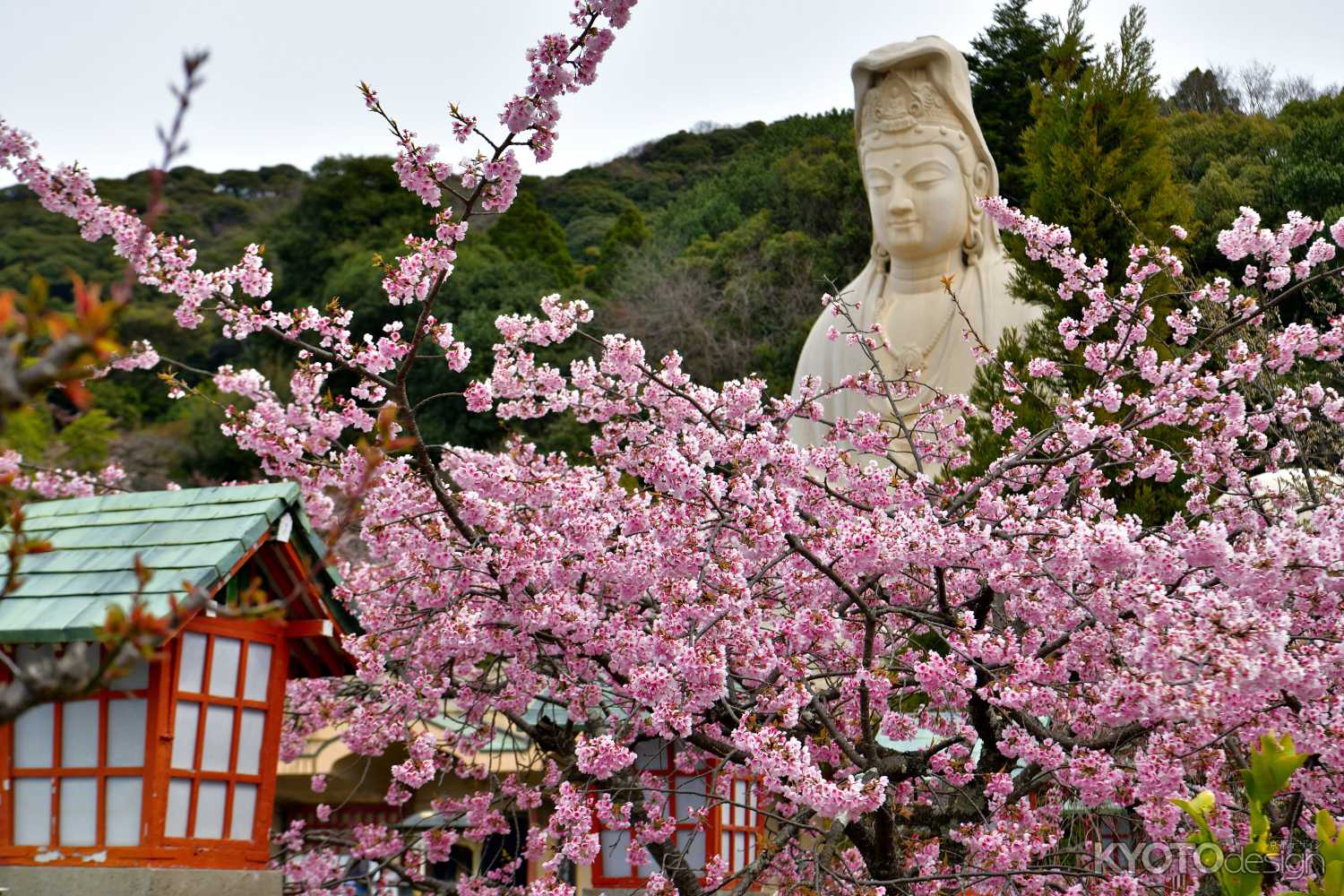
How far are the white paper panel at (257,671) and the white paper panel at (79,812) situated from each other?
0.58m

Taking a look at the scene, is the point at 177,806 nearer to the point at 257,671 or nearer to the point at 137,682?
the point at 137,682

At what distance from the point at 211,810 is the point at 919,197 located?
8435 mm

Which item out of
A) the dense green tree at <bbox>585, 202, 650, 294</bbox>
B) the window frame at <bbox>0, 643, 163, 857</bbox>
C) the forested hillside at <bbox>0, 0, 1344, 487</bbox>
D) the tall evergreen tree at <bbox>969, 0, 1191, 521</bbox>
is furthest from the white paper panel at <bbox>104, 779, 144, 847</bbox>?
the dense green tree at <bbox>585, 202, 650, 294</bbox>

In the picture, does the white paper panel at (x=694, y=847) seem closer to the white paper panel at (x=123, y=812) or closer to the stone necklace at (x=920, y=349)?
the white paper panel at (x=123, y=812)

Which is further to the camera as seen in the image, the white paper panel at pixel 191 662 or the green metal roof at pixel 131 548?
the white paper panel at pixel 191 662

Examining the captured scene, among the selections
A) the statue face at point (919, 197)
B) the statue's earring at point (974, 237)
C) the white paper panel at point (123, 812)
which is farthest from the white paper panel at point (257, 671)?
the statue's earring at point (974, 237)

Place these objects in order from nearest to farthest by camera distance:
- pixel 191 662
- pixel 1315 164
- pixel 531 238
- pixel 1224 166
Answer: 1. pixel 191 662
2. pixel 1315 164
3. pixel 1224 166
4. pixel 531 238

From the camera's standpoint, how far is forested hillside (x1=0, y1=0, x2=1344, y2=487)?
8.02 meters

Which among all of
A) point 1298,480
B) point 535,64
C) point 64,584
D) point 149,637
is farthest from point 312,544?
point 1298,480

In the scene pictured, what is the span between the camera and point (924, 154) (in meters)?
11.3

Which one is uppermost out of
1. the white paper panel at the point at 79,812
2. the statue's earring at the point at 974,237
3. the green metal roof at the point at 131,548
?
the statue's earring at the point at 974,237

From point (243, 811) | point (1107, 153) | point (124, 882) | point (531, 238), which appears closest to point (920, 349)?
point (1107, 153)

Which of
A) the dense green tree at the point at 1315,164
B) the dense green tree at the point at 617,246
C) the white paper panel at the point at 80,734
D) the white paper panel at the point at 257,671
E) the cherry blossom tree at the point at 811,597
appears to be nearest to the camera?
the cherry blossom tree at the point at 811,597

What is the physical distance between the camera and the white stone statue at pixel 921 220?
1120 centimetres
